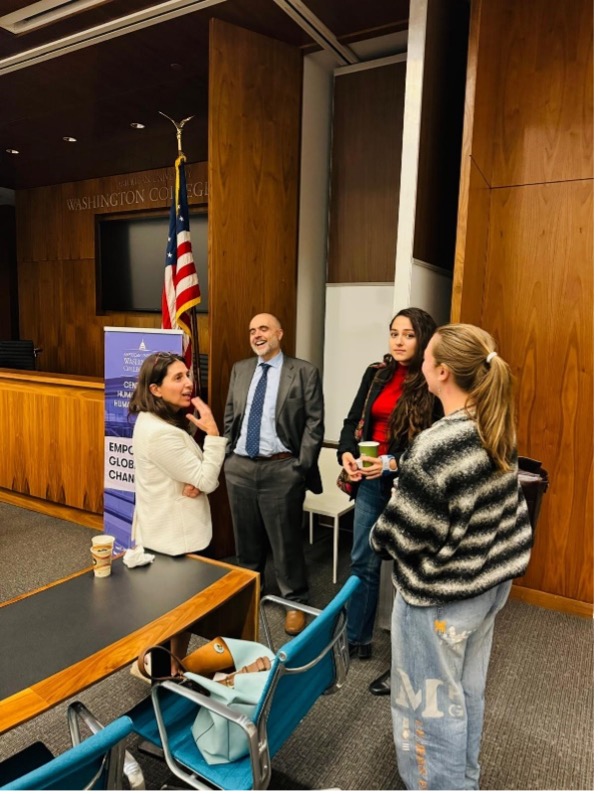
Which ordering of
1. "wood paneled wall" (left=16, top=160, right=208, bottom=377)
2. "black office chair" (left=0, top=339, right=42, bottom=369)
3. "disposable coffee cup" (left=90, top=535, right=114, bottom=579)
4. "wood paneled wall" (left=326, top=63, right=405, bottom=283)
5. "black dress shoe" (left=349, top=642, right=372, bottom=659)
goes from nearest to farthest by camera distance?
"disposable coffee cup" (left=90, top=535, right=114, bottom=579) → "black dress shoe" (left=349, top=642, right=372, bottom=659) → "wood paneled wall" (left=326, top=63, right=405, bottom=283) → "black office chair" (left=0, top=339, right=42, bottom=369) → "wood paneled wall" (left=16, top=160, right=208, bottom=377)

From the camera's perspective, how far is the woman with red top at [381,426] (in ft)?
7.47

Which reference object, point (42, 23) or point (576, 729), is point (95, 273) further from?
point (576, 729)

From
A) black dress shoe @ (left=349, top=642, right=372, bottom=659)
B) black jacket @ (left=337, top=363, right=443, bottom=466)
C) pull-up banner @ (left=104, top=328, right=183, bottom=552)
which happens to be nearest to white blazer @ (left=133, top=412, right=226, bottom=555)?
black jacket @ (left=337, top=363, right=443, bottom=466)

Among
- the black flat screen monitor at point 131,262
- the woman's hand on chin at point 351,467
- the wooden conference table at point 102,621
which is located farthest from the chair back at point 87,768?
the black flat screen monitor at point 131,262

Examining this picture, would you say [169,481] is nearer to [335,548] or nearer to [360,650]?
[360,650]

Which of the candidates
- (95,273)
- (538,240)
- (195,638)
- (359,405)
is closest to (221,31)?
(538,240)

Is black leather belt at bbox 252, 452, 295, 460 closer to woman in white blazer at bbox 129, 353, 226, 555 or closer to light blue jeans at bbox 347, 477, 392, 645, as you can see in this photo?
light blue jeans at bbox 347, 477, 392, 645

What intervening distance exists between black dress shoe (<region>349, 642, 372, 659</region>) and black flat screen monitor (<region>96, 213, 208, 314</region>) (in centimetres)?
444

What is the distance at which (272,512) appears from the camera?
287 centimetres

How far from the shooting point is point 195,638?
2.68 metres

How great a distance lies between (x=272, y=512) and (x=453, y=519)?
1.58 m

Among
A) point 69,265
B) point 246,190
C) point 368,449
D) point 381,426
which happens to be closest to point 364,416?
point 381,426

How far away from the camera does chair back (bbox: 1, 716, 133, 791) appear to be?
0.92m

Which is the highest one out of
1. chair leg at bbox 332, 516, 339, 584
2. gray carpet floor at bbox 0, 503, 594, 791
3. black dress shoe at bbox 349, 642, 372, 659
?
chair leg at bbox 332, 516, 339, 584
